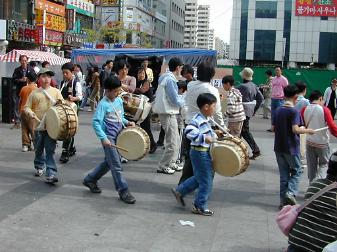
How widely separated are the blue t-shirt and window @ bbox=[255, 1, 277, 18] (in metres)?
57.9

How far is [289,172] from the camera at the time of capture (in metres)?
6.47

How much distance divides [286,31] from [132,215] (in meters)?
59.8

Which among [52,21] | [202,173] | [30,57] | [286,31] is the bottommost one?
[202,173]

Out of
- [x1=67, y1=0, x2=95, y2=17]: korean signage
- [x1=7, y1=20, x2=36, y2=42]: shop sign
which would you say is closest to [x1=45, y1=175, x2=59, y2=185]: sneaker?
[x1=7, y1=20, x2=36, y2=42]: shop sign

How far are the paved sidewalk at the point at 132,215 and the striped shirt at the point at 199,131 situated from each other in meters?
0.89

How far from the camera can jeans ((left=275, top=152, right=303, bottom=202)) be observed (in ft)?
20.9

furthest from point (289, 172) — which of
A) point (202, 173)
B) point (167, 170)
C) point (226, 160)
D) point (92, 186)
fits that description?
point (92, 186)

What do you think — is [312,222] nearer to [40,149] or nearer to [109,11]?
[40,149]

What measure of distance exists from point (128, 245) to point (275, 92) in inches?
412

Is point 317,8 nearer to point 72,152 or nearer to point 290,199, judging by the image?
point 72,152

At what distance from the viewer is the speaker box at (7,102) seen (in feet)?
45.9

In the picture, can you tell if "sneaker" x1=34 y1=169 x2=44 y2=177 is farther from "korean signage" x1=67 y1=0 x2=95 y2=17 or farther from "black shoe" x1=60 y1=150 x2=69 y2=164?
"korean signage" x1=67 y1=0 x2=95 y2=17

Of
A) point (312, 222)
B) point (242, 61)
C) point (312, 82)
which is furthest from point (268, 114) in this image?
point (242, 61)

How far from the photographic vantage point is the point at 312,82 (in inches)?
1005
